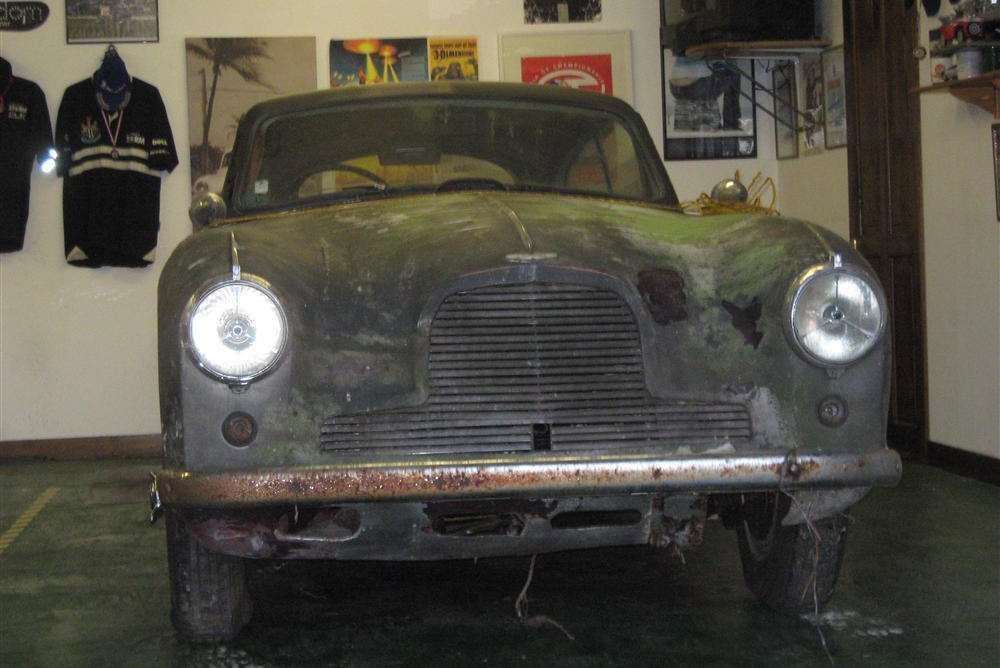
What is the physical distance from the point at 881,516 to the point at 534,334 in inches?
104

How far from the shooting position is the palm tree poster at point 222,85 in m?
7.67

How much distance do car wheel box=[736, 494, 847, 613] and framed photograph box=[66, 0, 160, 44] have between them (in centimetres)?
539

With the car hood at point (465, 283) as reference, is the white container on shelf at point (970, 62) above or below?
above

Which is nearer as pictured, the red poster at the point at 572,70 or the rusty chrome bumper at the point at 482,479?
the rusty chrome bumper at the point at 482,479

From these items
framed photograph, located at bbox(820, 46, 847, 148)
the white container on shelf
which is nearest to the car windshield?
the white container on shelf

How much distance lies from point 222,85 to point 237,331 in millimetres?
5052

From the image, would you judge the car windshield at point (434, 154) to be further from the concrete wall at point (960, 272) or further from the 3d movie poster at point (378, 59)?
the 3d movie poster at point (378, 59)

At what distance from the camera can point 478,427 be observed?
2996 mm

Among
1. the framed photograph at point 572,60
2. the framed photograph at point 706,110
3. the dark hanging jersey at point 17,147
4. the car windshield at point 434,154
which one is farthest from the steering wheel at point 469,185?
the dark hanging jersey at point 17,147

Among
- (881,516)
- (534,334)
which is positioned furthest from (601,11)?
(534,334)

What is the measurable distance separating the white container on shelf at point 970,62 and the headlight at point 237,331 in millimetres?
3792

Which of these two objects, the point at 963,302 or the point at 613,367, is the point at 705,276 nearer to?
the point at 613,367

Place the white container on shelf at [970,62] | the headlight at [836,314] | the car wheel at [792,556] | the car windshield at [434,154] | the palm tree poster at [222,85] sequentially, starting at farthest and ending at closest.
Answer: the palm tree poster at [222,85] → the white container on shelf at [970,62] → the car windshield at [434,154] → the car wheel at [792,556] → the headlight at [836,314]

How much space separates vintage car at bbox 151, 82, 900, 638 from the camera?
2.96 metres
